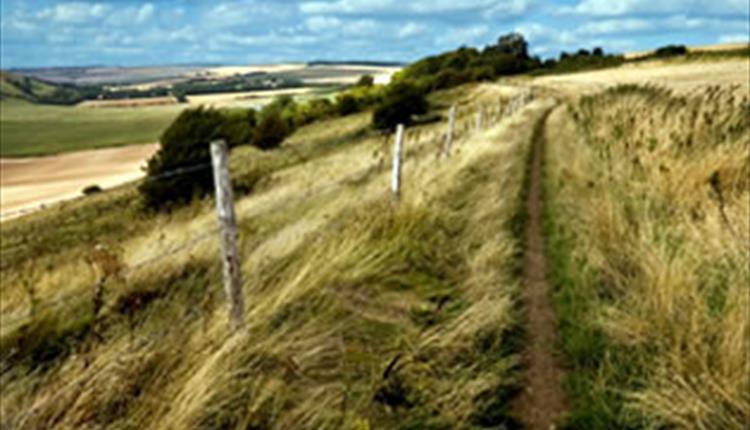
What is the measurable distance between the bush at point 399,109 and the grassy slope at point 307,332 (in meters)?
35.0

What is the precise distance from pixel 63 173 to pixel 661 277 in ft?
266

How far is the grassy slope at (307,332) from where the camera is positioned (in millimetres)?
3703

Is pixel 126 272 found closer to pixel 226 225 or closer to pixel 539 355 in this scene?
pixel 226 225

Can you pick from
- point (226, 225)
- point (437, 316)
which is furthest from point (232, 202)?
point (437, 316)

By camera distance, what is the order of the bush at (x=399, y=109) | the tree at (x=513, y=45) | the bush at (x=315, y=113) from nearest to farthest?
the bush at (x=399, y=109)
the bush at (x=315, y=113)
the tree at (x=513, y=45)

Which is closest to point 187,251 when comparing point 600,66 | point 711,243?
point 711,243

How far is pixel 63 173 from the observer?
257 feet

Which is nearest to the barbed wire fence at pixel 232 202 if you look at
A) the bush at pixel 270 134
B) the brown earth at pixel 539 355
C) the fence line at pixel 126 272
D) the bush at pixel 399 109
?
the fence line at pixel 126 272

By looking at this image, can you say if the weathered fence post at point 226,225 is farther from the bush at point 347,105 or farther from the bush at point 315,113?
the bush at point 347,105

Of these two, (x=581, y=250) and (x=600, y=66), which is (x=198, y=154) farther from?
(x=600, y=66)

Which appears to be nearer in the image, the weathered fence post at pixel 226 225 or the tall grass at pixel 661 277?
the tall grass at pixel 661 277

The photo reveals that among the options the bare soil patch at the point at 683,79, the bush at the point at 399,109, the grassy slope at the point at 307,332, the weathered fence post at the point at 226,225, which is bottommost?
the bush at the point at 399,109

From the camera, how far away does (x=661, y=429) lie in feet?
12.9

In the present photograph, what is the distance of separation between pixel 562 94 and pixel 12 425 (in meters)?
44.5
